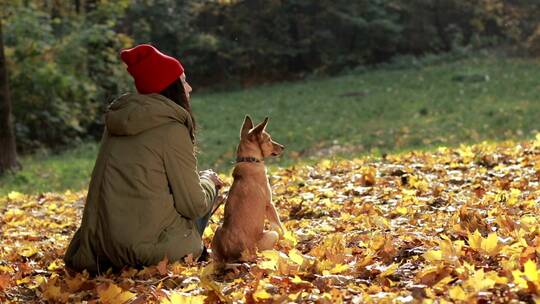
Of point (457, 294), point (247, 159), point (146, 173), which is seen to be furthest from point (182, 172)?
point (457, 294)

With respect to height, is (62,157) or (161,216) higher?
(161,216)

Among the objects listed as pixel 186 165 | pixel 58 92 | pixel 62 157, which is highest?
pixel 186 165

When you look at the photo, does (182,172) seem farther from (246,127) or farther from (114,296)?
(114,296)

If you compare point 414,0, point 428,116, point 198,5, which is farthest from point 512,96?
point 198,5

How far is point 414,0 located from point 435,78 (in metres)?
8.50

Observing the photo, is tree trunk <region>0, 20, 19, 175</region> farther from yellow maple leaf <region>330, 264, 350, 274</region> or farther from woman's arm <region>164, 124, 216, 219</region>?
yellow maple leaf <region>330, 264, 350, 274</region>

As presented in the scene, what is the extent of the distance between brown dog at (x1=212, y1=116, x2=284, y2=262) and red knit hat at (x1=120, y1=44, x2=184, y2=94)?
55 centimetres

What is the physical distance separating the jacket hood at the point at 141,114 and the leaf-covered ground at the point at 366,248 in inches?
32.8

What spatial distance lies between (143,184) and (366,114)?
55.9 ft

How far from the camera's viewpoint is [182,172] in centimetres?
453

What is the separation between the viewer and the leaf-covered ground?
11.1 ft

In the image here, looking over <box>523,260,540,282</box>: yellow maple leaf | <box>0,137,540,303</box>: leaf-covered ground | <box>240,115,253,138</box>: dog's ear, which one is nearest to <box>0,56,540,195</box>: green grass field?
<box>0,137,540,303</box>: leaf-covered ground

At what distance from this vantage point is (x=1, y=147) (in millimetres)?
13633

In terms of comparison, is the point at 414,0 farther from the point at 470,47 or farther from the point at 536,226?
the point at 536,226
